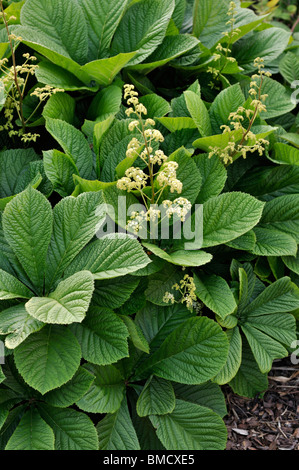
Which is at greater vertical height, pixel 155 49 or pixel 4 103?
pixel 155 49

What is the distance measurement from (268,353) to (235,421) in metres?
0.33

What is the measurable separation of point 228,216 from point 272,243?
27 centimetres

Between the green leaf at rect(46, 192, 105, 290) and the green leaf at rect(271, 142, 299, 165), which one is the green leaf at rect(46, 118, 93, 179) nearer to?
the green leaf at rect(46, 192, 105, 290)

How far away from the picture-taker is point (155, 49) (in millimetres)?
1951

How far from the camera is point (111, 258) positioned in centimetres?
134

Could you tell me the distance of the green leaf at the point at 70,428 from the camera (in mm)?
1311

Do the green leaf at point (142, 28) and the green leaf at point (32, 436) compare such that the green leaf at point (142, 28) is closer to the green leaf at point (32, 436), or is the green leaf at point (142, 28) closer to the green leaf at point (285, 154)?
the green leaf at point (285, 154)

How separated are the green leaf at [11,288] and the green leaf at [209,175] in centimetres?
69

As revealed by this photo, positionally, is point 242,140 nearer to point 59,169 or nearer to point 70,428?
point 59,169

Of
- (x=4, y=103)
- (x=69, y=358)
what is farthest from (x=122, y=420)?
(x=4, y=103)

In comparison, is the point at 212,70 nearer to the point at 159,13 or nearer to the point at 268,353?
the point at 159,13

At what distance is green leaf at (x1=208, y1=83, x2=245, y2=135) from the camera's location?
1754 millimetres

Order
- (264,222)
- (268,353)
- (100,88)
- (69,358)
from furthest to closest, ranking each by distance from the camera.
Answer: (100,88), (264,222), (268,353), (69,358)

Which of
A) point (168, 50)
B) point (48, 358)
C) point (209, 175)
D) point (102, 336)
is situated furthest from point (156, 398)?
point (168, 50)
